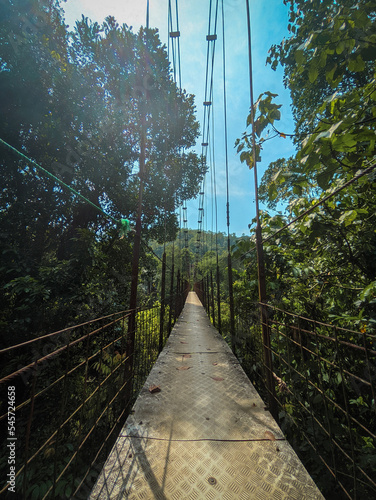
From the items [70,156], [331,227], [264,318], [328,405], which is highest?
[70,156]

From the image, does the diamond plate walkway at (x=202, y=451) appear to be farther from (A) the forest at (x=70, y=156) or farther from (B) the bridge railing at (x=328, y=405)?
(A) the forest at (x=70, y=156)

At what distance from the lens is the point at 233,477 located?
121cm

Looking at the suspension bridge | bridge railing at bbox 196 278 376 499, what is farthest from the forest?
bridge railing at bbox 196 278 376 499

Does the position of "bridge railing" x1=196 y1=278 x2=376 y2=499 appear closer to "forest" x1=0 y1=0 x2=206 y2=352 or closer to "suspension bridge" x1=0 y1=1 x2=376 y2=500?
"suspension bridge" x1=0 y1=1 x2=376 y2=500

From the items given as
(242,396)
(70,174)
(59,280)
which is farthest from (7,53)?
(242,396)

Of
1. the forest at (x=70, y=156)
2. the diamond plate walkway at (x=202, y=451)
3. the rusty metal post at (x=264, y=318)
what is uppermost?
the forest at (x=70, y=156)

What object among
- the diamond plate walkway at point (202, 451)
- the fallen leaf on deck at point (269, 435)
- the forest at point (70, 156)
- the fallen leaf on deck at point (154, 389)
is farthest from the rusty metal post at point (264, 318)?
the forest at point (70, 156)

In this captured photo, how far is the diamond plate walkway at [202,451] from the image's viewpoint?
1.14 meters

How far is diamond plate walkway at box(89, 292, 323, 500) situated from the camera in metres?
1.14

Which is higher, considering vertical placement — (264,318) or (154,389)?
(264,318)

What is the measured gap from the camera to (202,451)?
1407mm

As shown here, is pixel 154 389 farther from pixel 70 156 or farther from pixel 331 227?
pixel 70 156

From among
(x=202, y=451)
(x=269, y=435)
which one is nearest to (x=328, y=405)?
(x=269, y=435)

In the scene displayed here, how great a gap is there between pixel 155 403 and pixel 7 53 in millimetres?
8794
